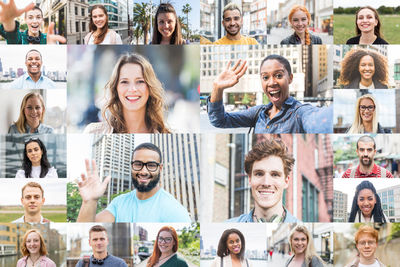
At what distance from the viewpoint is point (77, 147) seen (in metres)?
5.42

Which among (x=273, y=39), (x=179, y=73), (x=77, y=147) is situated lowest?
(x=77, y=147)

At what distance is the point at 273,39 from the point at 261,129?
3.13ft

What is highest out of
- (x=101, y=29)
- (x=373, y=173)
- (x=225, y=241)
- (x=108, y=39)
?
(x=101, y=29)

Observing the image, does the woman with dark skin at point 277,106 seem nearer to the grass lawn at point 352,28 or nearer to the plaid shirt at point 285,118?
the plaid shirt at point 285,118

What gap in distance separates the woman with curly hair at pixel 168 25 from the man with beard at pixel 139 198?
1.13 metres

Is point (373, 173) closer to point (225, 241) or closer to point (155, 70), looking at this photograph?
point (225, 241)

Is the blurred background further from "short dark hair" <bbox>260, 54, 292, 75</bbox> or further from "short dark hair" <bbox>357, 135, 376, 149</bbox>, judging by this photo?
"short dark hair" <bbox>357, 135, 376, 149</bbox>

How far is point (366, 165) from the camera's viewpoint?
541 centimetres

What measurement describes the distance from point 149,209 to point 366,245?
2.32 m

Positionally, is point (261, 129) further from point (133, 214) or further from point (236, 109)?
point (133, 214)

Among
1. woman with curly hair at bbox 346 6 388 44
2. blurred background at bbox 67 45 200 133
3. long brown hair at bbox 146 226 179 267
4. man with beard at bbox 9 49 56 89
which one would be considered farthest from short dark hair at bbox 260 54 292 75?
man with beard at bbox 9 49 56 89

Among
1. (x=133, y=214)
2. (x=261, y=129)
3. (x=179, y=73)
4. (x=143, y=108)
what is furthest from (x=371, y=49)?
(x=133, y=214)

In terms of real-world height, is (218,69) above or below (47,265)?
above

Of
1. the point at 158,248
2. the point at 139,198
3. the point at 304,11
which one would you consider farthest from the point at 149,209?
the point at 304,11
